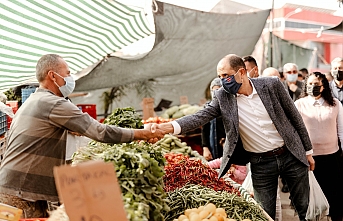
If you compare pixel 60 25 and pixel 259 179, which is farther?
pixel 60 25

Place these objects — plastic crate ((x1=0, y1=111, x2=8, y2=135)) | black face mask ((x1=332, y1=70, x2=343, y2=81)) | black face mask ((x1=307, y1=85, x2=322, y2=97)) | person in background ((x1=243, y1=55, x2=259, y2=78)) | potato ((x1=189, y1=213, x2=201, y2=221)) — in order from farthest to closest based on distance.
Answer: black face mask ((x1=332, y1=70, x2=343, y2=81))
person in background ((x1=243, y1=55, x2=259, y2=78))
black face mask ((x1=307, y1=85, x2=322, y2=97))
plastic crate ((x1=0, y1=111, x2=8, y2=135))
potato ((x1=189, y1=213, x2=201, y2=221))

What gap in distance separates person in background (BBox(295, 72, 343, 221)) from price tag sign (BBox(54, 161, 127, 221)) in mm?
3648

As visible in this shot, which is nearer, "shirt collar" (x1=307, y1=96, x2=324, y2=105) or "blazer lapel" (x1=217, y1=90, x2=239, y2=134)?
"blazer lapel" (x1=217, y1=90, x2=239, y2=134)

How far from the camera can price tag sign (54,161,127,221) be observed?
1709 millimetres

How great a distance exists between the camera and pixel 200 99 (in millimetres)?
9609

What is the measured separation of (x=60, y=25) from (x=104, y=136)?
7.81 feet

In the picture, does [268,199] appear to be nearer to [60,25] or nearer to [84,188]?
[84,188]

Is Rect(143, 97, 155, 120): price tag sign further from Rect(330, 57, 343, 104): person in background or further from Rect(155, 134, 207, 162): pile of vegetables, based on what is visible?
Rect(330, 57, 343, 104): person in background

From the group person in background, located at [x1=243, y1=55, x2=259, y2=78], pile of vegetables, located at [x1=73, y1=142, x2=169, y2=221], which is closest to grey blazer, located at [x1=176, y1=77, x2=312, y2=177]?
pile of vegetables, located at [x1=73, y1=142, x2=169, y2=221]

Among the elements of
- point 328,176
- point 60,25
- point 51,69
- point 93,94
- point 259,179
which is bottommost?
point 328,176

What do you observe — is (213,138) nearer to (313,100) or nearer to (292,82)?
(313,100)

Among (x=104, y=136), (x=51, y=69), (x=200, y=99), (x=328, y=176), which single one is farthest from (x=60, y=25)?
(x=200, y=99)

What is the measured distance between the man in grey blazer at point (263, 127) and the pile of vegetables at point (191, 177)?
6.5 inches

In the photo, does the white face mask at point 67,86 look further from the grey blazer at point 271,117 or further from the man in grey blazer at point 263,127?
the grey blazer at point 271,117
